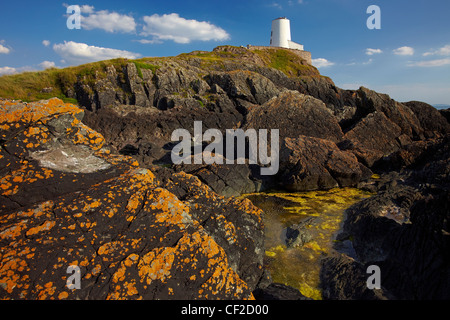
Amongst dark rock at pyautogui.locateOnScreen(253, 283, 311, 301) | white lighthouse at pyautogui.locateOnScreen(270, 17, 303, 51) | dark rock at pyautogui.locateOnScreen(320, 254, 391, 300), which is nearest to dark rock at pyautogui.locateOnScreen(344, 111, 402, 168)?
dark rock at pyautogui.locateOnScreen(320, 254, 391, 300)

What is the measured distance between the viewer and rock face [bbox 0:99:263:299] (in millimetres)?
3445

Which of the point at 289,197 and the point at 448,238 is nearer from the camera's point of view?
the point at 448,238

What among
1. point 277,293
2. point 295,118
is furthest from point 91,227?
point 295,118

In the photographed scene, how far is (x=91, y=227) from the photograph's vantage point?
3.99m

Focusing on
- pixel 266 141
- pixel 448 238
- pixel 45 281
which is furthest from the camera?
Result: pixel 266 141

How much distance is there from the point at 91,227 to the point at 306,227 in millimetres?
8170

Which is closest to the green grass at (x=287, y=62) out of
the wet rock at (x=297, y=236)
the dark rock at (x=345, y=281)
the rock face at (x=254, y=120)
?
the rock face at (x=254, y=120)

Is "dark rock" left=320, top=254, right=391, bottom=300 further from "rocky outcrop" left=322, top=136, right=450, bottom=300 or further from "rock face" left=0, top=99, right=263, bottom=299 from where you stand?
"rock face" left=0, top=99, right=263, bottom=299

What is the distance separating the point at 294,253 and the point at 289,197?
5.64m

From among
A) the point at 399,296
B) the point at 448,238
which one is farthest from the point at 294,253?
the point at 448,238

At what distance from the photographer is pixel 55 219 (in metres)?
3.93

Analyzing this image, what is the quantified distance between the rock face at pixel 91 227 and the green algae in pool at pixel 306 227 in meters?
1.68

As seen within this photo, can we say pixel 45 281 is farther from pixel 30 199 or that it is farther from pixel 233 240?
pixel 233 240
